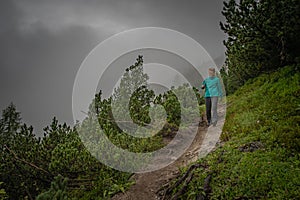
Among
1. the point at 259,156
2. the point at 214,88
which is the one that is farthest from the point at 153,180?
the point at 214,88

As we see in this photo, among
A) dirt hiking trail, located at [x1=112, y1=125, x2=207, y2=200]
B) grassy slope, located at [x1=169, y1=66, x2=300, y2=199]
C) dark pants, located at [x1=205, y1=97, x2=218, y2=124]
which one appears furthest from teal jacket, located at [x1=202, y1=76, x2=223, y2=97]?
dirt hiking trail, located at [x1=112, y1=125, x2=207, y2=200]

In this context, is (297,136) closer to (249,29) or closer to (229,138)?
(229,138)

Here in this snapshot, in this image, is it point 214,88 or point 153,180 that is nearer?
point 153,180

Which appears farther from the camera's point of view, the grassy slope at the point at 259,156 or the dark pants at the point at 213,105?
the dark pants at the point at 213,105

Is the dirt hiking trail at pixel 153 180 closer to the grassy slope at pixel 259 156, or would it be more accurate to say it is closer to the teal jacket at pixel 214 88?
the grassy slope at pixel 259 156

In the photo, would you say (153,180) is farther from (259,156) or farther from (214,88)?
(214,88)

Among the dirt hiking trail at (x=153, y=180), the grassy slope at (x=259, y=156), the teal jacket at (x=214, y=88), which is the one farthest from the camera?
the teal jacket at (x=214, y=88)

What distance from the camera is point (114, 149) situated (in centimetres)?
894

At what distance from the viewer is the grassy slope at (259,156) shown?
580 centimetres

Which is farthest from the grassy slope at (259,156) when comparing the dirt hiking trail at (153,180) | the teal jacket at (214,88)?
the teal jacket at (214,88)

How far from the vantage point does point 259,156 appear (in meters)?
7.09

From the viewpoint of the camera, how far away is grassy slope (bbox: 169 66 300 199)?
5.80 m

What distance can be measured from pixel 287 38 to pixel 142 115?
801cm

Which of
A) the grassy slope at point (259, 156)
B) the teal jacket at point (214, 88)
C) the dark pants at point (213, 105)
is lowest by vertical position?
the grassy slope at point (259, 156)
